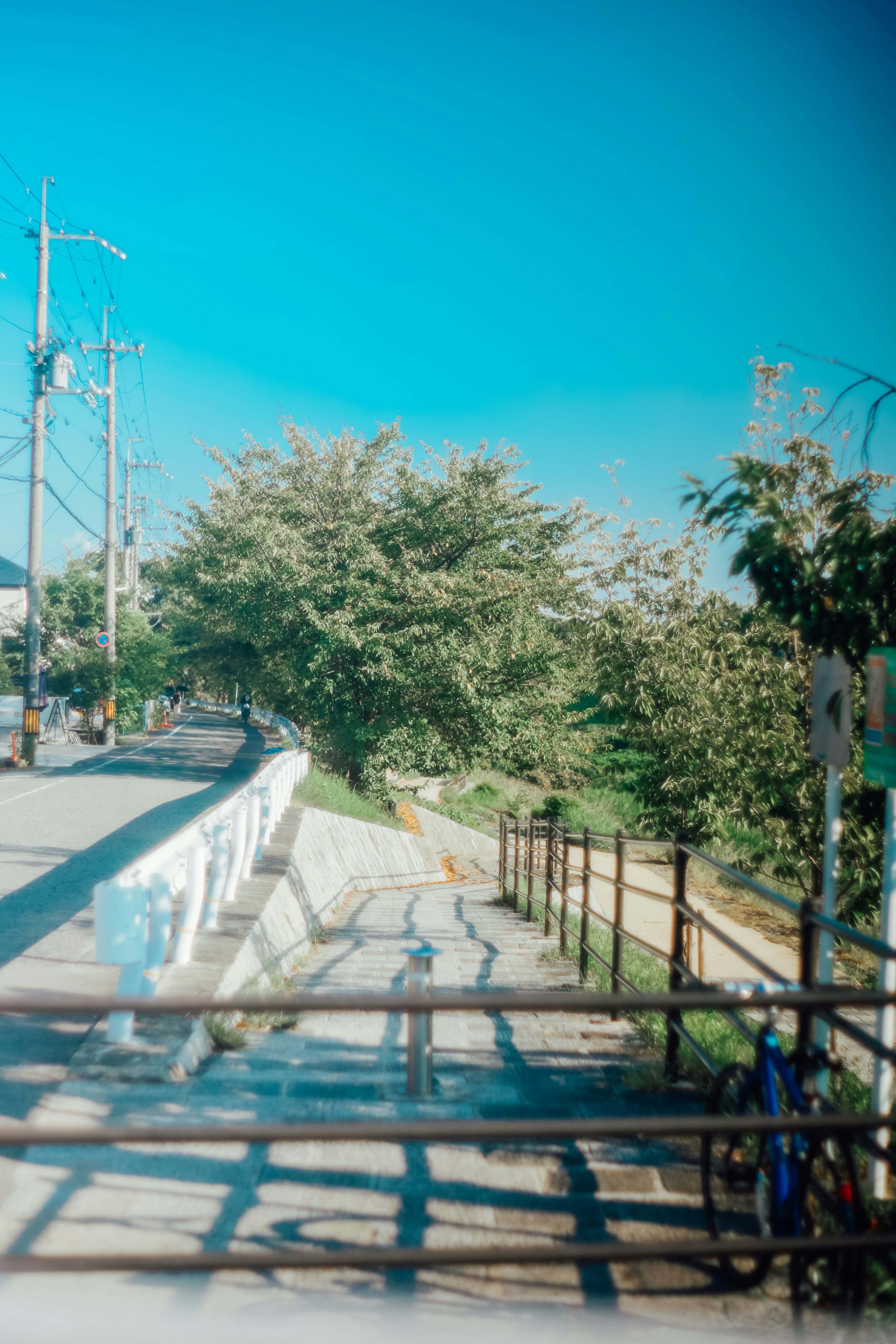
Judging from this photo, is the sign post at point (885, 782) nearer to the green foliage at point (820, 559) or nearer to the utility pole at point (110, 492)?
the green foliage at point (820, 559)

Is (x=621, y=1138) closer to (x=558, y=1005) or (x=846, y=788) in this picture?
(x=558, y=1005)

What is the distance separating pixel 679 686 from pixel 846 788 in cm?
276

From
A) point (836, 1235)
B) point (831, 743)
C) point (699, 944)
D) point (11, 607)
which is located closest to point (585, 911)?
point (699, 944)

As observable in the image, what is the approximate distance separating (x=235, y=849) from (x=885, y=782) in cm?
555

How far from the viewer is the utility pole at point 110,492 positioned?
3031cm

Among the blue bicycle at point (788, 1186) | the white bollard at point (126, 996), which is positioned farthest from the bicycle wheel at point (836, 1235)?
the white bollard at point (126, 996)

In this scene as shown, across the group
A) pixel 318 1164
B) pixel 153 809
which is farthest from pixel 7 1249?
pixel 153 809

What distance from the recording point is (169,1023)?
14.7ft

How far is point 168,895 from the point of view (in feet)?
15.9

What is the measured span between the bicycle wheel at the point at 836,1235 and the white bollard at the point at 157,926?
3.30 metres

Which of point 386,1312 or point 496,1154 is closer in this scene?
point 386,1312

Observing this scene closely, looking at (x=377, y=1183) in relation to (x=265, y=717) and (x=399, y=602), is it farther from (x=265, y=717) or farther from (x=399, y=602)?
(x=265, y=717)

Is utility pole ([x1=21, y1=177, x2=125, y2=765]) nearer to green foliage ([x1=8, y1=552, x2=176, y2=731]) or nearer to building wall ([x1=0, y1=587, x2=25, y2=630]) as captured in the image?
green foliage ([x1=8, y1=552, x2=176, y2=731])

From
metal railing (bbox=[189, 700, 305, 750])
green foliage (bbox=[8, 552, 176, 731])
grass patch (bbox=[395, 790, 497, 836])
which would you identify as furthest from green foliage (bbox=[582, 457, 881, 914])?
green foliage (bbox=[8, 552, 176, 731])
